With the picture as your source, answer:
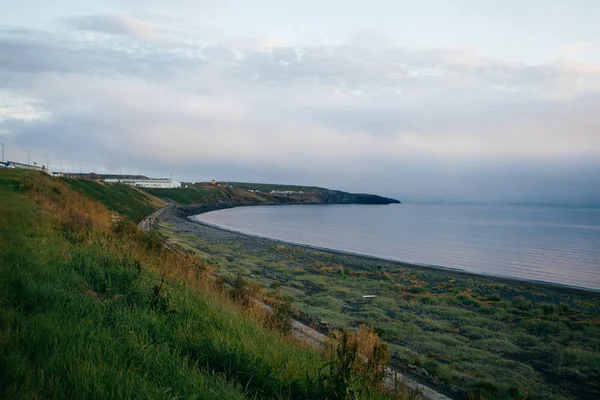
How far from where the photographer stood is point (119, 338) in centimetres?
490

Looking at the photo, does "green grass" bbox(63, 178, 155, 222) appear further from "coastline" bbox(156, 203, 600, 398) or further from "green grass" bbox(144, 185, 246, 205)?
"green grass" bbox(144, 185, 246, 205)

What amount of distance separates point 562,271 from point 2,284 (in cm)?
3862

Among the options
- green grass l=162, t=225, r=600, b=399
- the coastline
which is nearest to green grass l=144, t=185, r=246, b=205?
the coastline

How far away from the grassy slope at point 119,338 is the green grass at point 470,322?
15.7ft

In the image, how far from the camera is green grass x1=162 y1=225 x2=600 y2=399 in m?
9.64

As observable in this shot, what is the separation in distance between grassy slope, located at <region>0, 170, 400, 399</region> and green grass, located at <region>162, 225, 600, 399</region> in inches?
188

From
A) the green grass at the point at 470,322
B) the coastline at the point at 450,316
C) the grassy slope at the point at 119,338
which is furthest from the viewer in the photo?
the coastline at the point at 450,316

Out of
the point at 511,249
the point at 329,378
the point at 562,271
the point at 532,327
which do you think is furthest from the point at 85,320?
the point at 511,249

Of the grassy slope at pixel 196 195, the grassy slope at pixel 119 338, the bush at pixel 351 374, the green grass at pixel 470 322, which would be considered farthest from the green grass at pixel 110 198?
the grassy slope at pixel 196 195

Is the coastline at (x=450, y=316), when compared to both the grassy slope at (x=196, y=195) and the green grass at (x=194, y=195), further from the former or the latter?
the grassy slope at (x=196, y=195)

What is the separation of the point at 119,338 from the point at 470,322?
13675mm

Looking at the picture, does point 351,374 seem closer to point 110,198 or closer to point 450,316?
point 450,316

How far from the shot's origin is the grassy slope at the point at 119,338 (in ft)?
12.3

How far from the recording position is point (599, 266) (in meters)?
36.7
